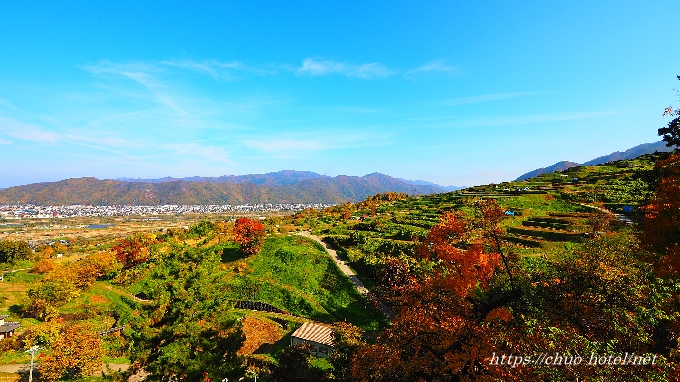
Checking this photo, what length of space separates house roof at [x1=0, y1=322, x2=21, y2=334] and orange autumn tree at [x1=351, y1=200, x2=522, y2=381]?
56.1 m

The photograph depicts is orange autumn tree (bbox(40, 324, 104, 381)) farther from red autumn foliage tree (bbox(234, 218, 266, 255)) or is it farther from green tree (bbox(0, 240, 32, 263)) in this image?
green tree (bbox(0, 240, 32, 263))

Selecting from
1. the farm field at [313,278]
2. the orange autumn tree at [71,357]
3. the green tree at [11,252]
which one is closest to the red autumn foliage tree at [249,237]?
the farm field at [313,278]

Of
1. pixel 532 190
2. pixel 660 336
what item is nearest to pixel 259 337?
pixel 660 336

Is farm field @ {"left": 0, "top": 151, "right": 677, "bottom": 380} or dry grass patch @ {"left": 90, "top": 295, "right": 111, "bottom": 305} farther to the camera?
dry grass patch @ {"left": 90, "top": 295, "right": 111, "bottom": 305}

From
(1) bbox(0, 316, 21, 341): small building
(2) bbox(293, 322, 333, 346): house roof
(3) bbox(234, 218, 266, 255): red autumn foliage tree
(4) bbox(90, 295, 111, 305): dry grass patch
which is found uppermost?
(3) bbox(234, 218, 266, 255): red autumn foliage tree

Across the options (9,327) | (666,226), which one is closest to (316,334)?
(666,226)

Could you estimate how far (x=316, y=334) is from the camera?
3800 centimetres

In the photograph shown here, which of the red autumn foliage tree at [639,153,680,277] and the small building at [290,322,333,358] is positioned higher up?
the red autumn foliage tree at [639,153,680,277]

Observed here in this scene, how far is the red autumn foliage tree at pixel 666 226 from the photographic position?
15008 mm

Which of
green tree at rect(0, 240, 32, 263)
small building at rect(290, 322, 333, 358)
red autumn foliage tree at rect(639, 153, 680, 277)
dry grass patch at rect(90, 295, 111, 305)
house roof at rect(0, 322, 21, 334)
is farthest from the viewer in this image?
green tree at rect(0, 240, 32, 263)

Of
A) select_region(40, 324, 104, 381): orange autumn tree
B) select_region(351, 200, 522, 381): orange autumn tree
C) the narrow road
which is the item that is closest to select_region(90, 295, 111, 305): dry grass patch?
select_region(40, 324, 104, 381): orange autumn tree

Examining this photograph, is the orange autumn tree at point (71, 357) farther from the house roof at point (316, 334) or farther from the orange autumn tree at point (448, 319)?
the orange autumn tree at point (448, 319)

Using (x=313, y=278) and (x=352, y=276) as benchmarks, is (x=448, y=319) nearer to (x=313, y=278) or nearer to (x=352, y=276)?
(x=352, y=276)

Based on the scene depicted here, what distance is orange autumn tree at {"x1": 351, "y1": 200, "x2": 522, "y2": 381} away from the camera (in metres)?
15.7
